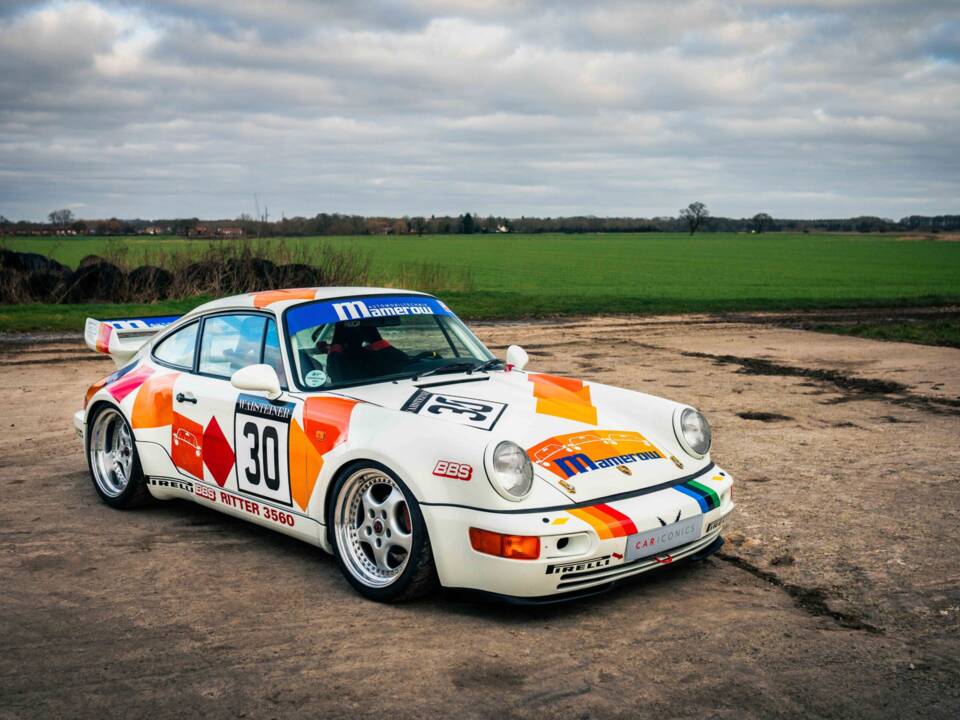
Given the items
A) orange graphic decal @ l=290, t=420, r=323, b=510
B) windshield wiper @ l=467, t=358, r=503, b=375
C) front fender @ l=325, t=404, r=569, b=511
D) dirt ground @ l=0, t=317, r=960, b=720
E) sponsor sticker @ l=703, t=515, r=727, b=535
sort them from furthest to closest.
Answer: windshield wiper @ l=467, t=358, r=503, b=375, orange graphic decal @ l=290, t=420, r=323, b=510, sponsor sticker @ l=703, t=515, r=727, b=535, front fender @ l=325, t=404, r=569, b=511, dirt ground @ l=0, t=317, r=960, b=720

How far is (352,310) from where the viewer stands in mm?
5578

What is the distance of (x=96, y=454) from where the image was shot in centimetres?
649

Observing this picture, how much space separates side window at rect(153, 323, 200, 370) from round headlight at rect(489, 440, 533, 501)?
2612mm

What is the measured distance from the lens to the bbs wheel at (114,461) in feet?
20.1

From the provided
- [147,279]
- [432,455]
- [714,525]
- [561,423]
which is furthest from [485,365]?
[147,279]

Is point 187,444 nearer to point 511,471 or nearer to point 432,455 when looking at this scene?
point 432,455

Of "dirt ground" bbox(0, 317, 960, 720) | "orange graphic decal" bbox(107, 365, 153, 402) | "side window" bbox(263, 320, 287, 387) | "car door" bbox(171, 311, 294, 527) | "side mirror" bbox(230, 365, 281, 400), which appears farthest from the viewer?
"orange graphic decal" bbox(107, 365, 153, 402)

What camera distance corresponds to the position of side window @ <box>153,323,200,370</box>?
19.9ft

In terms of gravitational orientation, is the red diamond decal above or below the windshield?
below

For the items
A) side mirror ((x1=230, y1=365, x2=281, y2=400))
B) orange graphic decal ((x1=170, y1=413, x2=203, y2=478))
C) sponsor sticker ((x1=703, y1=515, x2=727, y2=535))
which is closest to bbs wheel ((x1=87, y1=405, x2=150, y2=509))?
orange graphic decal ((x1=170, y1=413, x2=203, y2=478))

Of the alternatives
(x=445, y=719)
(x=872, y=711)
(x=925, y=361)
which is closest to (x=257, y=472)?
(x=445, y=719)

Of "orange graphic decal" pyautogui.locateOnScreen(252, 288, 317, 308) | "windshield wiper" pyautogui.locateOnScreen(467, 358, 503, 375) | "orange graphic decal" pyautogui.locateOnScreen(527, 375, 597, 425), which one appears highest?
"orange graphic decal" pyautogui.locateOnScreen(252, 288, 317, 308)

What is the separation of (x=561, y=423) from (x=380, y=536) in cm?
109

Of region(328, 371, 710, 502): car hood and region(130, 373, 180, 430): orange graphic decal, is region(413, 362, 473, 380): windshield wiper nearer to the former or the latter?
region(328, 371, 710, 502): car hood
